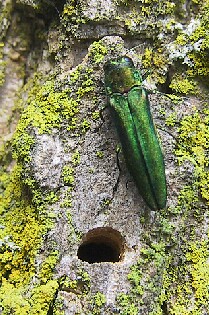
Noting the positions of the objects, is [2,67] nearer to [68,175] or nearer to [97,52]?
[97,52]

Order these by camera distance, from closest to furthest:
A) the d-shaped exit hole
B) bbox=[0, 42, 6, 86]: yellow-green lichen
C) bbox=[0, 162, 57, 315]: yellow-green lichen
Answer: bbox=[0, 162, 57, 315]: yellow-green lichen
the d-shaped exit hole
bbox=[0, 42, 6, 86]: yellow-green lichen

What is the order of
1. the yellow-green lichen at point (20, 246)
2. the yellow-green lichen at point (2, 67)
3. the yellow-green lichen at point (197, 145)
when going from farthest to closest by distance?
the yellow-green lichen at point (2, 67) → the yellow-green lichen at point (197, 145) → the yellow-green lichen at point (20, 246)

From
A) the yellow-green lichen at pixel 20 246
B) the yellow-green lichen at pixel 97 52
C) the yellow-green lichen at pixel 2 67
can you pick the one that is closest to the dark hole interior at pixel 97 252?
the yellow-green lichen at pixel 20 246

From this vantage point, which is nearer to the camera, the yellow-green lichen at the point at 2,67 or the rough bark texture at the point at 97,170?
the rough bark texture at the point at 97,170

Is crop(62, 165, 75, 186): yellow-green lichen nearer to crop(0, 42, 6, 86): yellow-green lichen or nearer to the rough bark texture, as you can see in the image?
the rough bark texture

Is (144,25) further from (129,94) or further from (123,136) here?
(123,136)

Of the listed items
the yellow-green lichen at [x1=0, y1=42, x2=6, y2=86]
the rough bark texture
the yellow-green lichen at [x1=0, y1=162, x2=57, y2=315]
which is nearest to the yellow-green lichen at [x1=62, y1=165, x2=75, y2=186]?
the rough bark texture

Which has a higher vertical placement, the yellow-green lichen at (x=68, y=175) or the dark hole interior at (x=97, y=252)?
the yellow-green lichen at (x=68, y=175)

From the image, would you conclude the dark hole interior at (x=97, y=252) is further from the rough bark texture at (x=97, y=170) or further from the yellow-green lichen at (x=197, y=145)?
the yellow-green lichen at (x=197, y=145)
